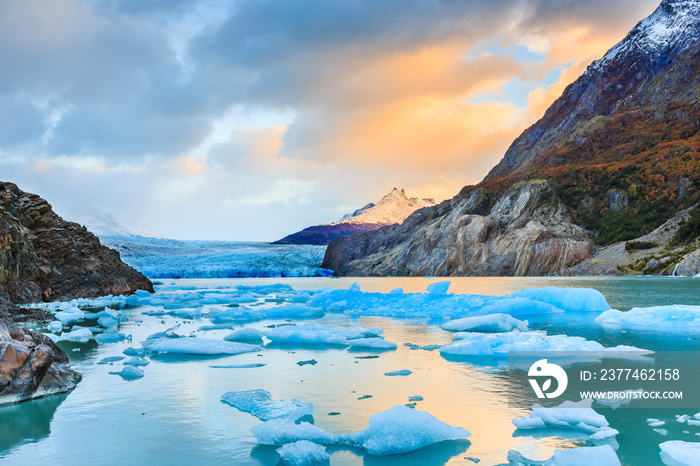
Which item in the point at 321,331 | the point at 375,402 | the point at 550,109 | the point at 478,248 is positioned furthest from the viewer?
the point at 550,109

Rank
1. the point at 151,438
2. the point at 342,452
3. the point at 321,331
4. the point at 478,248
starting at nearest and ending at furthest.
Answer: the point at 342,452 < the point at 151,438 < the point at 321,331 < the point at 478,248

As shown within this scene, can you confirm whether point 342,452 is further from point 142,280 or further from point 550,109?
point 550,109

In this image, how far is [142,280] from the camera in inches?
1658

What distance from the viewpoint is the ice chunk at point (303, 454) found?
229 inches

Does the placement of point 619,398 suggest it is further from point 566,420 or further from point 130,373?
point 130,373

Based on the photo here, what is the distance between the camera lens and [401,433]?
6367mm

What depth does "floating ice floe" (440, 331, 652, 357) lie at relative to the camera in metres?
12.2

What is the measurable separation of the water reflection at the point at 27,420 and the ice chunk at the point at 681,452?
818cm

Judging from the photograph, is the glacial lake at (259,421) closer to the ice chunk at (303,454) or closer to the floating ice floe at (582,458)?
the ice chunk at (303,454)

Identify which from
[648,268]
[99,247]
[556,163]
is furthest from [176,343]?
[556,163]

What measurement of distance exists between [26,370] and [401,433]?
697 centimetres

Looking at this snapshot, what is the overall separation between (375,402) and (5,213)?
2427cm

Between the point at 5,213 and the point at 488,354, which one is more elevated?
the point at 5,213

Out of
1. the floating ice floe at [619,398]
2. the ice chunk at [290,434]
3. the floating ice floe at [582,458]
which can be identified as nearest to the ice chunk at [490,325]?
the floating ice floe at [619,398]
